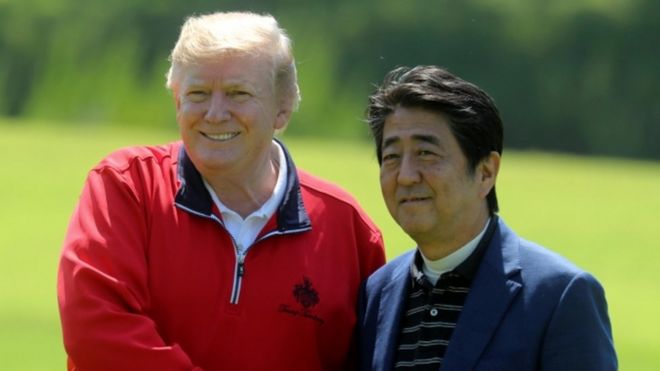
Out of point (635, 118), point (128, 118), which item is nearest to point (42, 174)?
point (128, 118)

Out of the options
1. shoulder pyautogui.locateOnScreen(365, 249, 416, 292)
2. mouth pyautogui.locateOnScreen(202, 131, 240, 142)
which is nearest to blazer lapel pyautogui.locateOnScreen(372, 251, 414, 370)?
shoulder pyautogui.locateOnScreen(365, 249, 416, 292)

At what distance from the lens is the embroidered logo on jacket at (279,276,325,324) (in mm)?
4195

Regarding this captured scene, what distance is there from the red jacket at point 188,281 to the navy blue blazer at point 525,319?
323 mm

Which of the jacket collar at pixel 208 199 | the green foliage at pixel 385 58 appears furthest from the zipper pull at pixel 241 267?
the green foliage at pixel 385 58

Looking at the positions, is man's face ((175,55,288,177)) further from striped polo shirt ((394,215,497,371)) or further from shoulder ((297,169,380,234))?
striped polo shirt ((394,215,497,371))

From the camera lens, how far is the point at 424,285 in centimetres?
394

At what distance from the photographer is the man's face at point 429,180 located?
12.5 feet

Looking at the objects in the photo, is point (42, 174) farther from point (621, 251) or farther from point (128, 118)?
point (128, 118)

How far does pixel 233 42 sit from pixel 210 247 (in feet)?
1.89

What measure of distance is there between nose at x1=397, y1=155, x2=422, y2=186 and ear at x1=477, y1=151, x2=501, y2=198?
0.17 m

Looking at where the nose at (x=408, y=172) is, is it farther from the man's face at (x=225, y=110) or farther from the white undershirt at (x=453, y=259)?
the man's face at (x=225, y=110)

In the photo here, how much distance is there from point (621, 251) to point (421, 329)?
51.9ft

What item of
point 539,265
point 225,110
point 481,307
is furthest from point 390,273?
point 225,110

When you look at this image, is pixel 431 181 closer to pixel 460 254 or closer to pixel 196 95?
pixel 460 254
